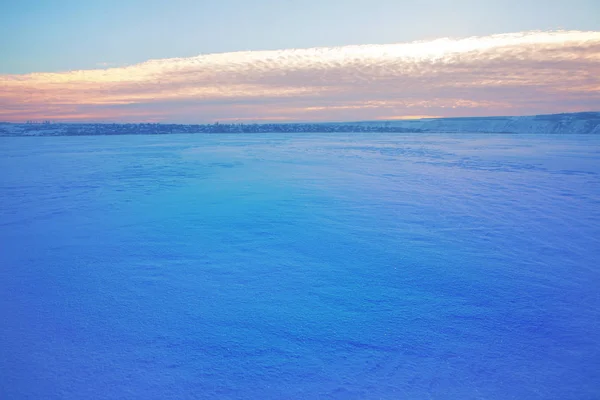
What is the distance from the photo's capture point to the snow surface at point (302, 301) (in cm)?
218

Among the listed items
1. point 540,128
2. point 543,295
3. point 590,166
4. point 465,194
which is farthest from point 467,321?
point 540,128

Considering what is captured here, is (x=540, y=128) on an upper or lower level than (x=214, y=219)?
upper

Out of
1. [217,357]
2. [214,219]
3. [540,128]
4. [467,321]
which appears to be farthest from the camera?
[540,128]

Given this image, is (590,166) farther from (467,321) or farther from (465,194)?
(467,321)

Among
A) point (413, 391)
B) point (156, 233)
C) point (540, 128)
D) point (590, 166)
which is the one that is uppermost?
point (540, 128)

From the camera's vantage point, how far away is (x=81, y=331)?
8.75 ft

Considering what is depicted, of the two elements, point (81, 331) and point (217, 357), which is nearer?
point (217, 357)

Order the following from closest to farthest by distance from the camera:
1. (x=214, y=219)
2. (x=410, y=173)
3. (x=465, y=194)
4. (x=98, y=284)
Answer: (x=98, y=284) → (x=214, y=219) → (x=465, y=194) → (x=410, y=173)

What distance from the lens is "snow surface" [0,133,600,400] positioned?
7.16ft

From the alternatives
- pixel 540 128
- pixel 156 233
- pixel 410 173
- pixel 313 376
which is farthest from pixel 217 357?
pixel 540 128

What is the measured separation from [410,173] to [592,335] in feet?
29.2

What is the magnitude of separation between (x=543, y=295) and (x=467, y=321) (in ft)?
3.08

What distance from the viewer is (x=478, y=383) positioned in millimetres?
2137

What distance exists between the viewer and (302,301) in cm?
312
